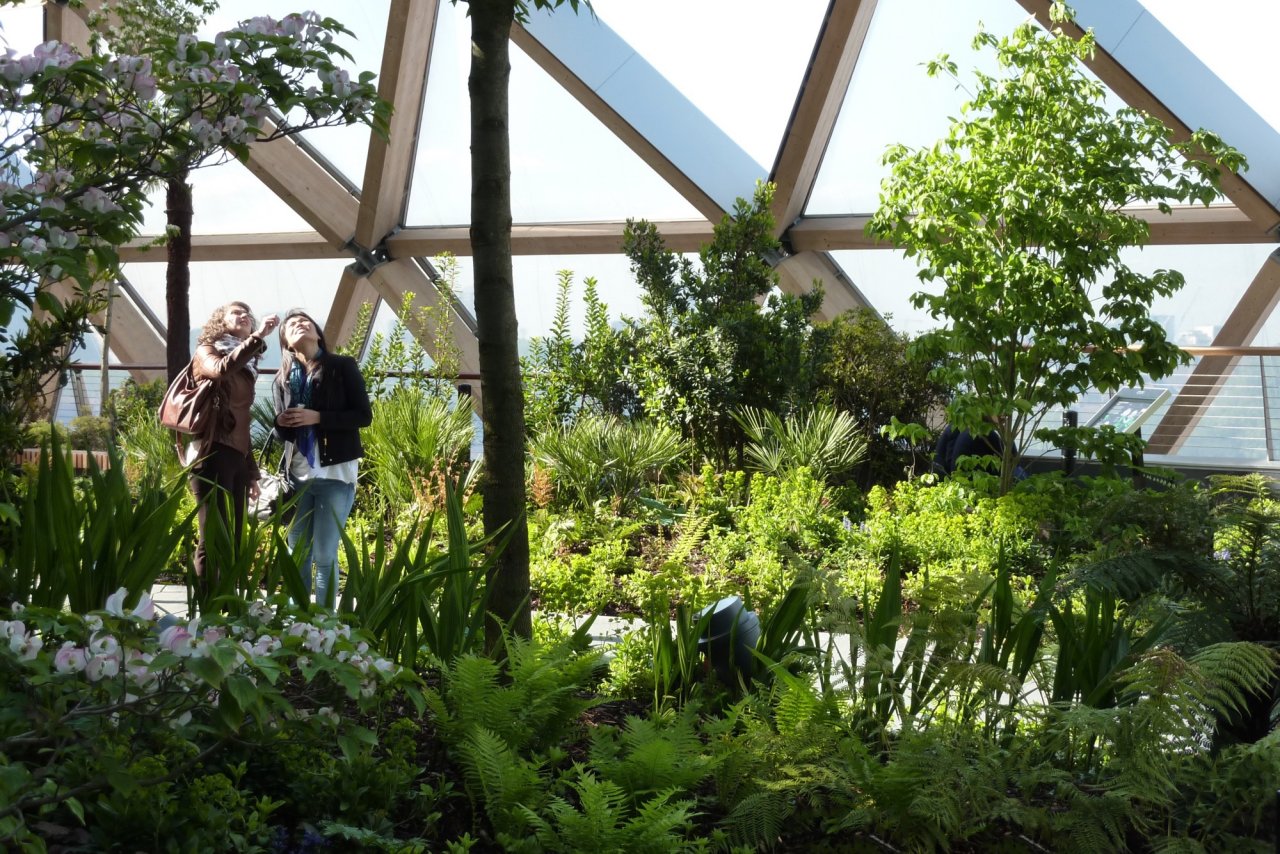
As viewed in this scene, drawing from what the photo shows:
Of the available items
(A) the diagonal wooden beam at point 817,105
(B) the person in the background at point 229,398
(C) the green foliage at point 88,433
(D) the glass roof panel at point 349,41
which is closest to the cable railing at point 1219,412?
(C) the green foliage at point 88,433

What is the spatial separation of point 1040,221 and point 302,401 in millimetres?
A: 4273

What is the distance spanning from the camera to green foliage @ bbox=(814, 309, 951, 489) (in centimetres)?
855

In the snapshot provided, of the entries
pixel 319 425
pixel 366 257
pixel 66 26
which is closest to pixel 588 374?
pixel 319 425

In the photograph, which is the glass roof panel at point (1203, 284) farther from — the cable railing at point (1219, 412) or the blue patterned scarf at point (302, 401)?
the blue patterned scarf at point (302, 401)

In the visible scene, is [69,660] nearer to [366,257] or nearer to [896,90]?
[896,90]

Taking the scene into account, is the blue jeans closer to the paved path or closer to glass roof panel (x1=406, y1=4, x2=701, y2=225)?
the paved path

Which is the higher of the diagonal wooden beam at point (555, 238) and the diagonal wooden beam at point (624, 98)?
the diagonal wooden beam at point (624, 98)

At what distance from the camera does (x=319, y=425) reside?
4828mm

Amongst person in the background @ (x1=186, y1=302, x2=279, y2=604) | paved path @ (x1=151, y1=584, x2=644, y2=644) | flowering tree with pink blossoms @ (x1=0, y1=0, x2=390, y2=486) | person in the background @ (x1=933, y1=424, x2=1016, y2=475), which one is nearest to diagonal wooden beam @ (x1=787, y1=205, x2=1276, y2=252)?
person in the background @ (x1=933, y1=424, x2=1016, y2=475)

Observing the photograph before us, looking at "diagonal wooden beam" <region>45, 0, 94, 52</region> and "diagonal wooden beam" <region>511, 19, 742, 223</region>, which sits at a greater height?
"diagonal wooden beam" <region>45, 0, 94, 52</region>

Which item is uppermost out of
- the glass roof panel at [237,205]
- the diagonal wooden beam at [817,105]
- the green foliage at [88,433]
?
the diagonal wooden beam at [817,105]

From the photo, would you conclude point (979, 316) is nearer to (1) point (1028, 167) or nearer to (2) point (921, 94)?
(1) point (1028, 167)

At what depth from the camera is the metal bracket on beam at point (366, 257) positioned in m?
13.1

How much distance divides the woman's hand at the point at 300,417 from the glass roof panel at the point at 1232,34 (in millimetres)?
7063
